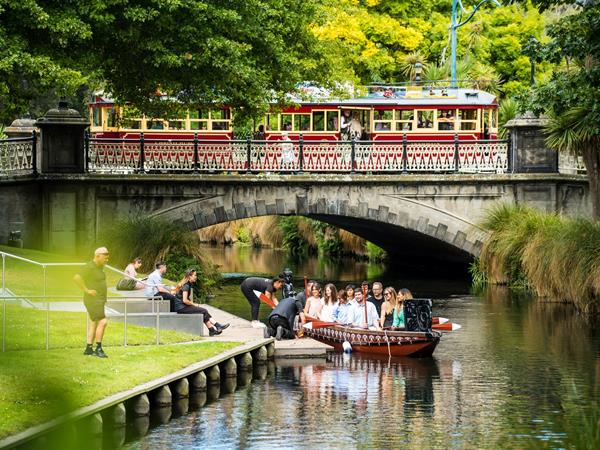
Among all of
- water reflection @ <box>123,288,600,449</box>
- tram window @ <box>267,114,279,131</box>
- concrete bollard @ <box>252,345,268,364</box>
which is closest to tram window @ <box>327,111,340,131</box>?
tram window @ <box>267,114,279,131</box>

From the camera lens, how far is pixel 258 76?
32500mm

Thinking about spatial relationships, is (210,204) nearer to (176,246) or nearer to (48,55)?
(176,246)

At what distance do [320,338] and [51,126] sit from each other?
40.3ft

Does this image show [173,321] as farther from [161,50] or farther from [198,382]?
[161,50]

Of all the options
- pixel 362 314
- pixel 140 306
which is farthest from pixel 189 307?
pixel 362 314

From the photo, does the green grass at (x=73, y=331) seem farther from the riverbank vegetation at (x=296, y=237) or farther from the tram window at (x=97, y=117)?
the riverbank vegetation at (x=296, y=237)

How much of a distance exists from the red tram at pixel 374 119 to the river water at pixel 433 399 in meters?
14.6

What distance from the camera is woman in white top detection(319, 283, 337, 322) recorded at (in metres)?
25.3

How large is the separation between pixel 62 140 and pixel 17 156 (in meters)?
1.30

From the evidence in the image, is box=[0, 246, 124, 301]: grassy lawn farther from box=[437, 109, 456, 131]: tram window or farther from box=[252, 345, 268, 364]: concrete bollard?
box=[437, 109, 456, 131]: tram window

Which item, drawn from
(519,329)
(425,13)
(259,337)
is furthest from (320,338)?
(425,13)

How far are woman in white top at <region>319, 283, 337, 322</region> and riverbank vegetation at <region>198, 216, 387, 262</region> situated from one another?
922 inches

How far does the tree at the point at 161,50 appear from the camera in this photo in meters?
27.5

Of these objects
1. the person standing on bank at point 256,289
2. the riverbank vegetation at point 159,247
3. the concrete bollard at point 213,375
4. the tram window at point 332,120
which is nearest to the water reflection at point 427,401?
the concrete bollard at point 213,375
